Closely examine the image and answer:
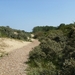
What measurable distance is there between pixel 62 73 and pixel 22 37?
2806 cm

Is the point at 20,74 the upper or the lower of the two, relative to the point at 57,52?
lower

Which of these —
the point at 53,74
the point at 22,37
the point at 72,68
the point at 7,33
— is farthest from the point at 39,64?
the point at 22,37

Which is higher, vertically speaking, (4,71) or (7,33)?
(7,33)

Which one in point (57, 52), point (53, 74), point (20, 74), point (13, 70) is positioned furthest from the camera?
point (57, 52)

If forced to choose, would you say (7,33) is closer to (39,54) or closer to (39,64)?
(39,54)

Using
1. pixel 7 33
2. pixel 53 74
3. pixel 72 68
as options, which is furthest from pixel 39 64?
pixel 7 33

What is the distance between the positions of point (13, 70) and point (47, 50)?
16.5 feet

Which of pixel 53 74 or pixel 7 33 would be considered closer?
pixel 53 74

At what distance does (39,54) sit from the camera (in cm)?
1431

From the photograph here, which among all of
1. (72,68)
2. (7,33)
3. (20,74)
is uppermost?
(7,33)

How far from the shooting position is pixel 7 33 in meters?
33.4

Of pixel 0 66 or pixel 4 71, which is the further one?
pixel 0 66

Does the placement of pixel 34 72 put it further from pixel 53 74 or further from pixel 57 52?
pixel 57 52

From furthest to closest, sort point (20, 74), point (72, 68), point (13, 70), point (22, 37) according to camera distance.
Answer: point (22, 37) → point (13, 70) → point (20, 74) → point (72, 68)
